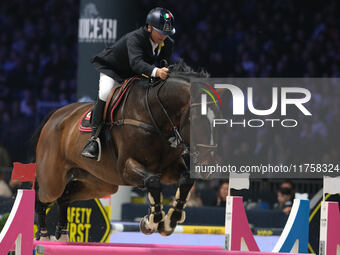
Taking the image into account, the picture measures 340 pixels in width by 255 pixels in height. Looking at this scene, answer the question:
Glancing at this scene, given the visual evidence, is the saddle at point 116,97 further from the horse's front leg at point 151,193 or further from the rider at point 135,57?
the horse's front leg at point 151,193

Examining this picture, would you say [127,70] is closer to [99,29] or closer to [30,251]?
[30,251]

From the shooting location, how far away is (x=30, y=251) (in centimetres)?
452

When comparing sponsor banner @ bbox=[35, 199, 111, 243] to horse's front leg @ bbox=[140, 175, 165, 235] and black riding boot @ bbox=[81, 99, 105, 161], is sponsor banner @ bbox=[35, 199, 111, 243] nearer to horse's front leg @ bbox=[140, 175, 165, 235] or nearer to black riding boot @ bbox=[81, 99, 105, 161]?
black riding boot @ bbox=[81, 99, 105, 161]

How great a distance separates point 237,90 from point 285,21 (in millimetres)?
9890

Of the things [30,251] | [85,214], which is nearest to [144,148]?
[30,251]

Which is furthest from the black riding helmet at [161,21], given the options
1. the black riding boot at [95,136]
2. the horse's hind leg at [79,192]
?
the horse's hind leg at [79,192]

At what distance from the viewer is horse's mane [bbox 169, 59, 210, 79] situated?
207 inches

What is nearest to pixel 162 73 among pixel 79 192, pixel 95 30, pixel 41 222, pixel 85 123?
pixel 85 123

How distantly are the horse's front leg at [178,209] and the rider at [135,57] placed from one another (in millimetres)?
842

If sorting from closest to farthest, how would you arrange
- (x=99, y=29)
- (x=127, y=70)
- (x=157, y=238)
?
(x=127, y=70) → (x=157, y=238) → (x=99, y=29)

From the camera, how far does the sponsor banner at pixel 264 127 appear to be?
497 centimetres

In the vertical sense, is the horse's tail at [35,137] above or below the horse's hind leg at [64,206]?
above

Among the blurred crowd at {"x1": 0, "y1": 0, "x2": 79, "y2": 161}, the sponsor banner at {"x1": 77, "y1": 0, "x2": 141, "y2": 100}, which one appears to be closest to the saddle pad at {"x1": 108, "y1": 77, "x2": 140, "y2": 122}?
the sponsor banner at {"x1": 77, "y1": 0, "x2": 141, "y2": 100}

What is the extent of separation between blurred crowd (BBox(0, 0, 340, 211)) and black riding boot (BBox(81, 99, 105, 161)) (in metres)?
5.36
